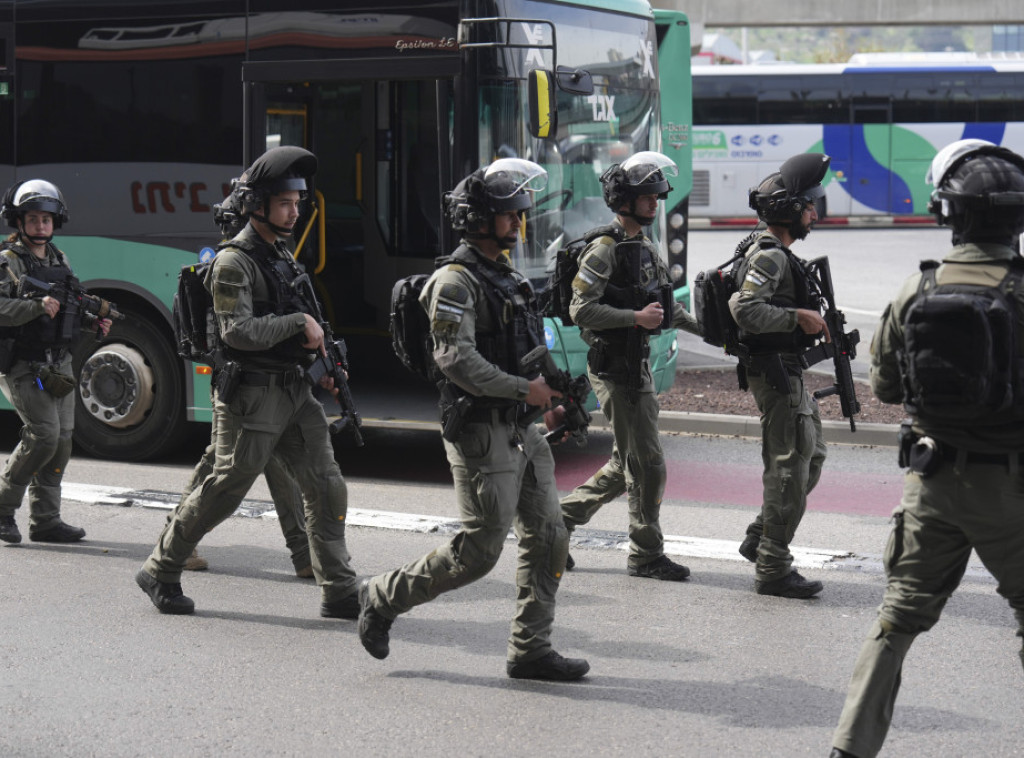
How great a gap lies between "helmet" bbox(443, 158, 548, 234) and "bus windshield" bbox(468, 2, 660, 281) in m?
3.44

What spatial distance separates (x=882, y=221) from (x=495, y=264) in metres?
29.9

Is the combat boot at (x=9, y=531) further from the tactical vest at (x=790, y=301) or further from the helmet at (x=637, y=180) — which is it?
the tactical vest at (x=790, y=301)

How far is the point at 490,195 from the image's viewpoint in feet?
16.3

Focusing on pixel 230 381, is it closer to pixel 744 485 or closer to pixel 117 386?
pixel 117 386

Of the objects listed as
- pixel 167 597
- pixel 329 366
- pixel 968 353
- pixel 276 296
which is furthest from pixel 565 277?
pixel 968 353

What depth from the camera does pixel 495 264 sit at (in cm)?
508

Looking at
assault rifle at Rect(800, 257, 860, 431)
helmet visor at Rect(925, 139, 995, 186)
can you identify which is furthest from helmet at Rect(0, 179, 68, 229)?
helmet visor at Rect(925, 139, 995, 186)

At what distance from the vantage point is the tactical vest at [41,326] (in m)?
6.97

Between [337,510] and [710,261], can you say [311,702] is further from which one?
[710,261]

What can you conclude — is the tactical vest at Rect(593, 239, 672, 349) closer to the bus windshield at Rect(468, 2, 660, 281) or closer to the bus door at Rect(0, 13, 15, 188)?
the bus windshield at Rect(468, 2, 660, 281)

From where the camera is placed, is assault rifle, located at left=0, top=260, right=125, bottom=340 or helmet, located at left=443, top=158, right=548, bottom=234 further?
assault rifle, located at left=0, top=260, right=125, bottom=340

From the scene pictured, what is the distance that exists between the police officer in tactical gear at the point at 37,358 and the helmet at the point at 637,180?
106 inches

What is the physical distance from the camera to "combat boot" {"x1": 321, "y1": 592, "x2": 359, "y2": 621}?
593 centimetres

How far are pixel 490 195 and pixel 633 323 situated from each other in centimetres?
152
